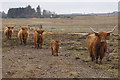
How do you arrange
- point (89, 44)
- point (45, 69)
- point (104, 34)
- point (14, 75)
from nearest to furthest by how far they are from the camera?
point (14, 75), point (45, 69), point (104, 34), point (89, 44)

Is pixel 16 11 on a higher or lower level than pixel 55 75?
higher

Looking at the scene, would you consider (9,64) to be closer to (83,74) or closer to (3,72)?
(3,72)

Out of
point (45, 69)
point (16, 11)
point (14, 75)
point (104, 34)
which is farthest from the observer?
point (16, 11)

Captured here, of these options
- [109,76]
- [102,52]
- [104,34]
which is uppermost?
[104,34]

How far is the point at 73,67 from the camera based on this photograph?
9695 millimetres

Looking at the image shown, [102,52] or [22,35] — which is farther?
[22,35]

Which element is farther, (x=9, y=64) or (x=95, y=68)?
(x=9, y=64)

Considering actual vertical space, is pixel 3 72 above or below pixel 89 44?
below

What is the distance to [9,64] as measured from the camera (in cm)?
1012

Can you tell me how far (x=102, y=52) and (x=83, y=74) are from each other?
7.33ft

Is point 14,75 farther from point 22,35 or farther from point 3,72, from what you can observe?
point 22,35

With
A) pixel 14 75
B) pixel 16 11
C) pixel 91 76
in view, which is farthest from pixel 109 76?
pixel 16 11

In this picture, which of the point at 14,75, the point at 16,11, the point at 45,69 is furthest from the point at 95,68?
the point at 16,11

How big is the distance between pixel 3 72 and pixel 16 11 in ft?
355
